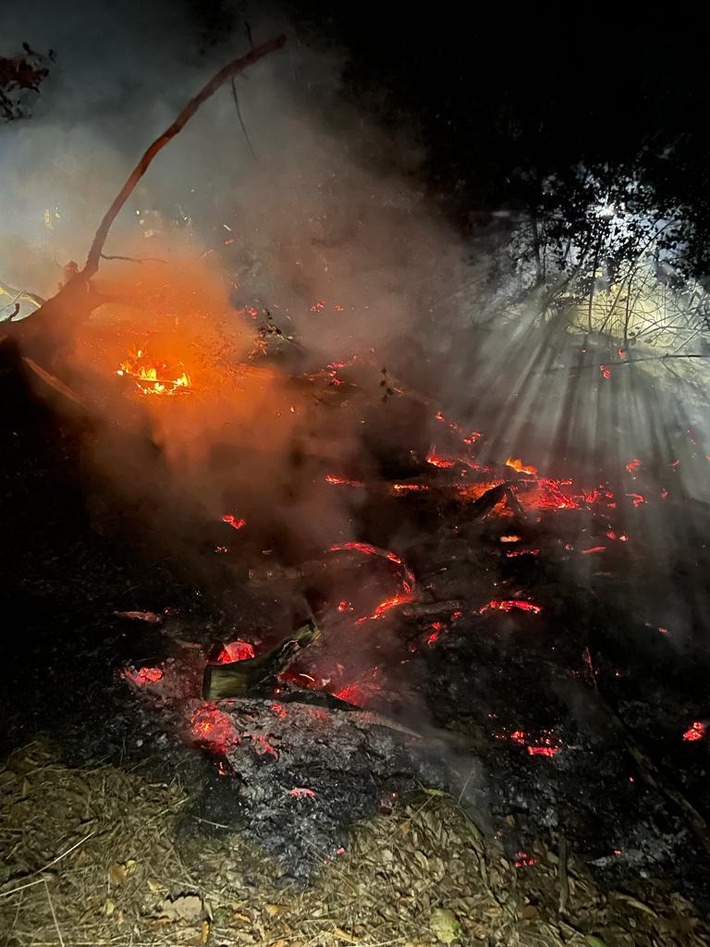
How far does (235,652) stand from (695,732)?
3597 millimetres

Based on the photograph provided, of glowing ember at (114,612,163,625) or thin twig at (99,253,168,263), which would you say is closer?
glowing ember at (114,612,163,625)

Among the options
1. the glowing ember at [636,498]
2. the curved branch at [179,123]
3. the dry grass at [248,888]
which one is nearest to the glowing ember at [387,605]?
the dry grass at [248,888]

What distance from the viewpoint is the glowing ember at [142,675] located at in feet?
11.1

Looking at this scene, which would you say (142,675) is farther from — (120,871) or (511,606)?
(511,606)

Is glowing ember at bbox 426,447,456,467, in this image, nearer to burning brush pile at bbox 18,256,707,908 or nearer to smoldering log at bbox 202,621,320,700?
burning brush pile at bbox 18,256,707,908

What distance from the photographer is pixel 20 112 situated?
11.2m

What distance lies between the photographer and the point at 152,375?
8.11 meters

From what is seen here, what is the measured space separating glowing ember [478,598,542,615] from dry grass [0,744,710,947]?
1.92 metres

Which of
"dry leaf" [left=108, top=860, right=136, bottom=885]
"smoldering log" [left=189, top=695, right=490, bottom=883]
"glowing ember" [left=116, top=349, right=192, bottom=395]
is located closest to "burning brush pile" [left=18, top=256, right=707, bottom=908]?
"smoldering log" [left=189, top=695, right=490, bottom=883]

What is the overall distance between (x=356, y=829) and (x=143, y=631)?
211cm

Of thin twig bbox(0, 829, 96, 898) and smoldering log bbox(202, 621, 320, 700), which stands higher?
smoldering log bbox(202, 621, 320, 700)

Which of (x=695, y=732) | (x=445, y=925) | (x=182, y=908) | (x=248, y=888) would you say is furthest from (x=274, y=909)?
(x=695, y=732)

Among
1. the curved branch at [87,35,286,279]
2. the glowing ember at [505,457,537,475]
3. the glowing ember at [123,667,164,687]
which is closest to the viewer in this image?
the glowing ember at [123,667,164,687]

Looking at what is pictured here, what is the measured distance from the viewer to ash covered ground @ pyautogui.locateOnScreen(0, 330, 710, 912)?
2.96 meters
